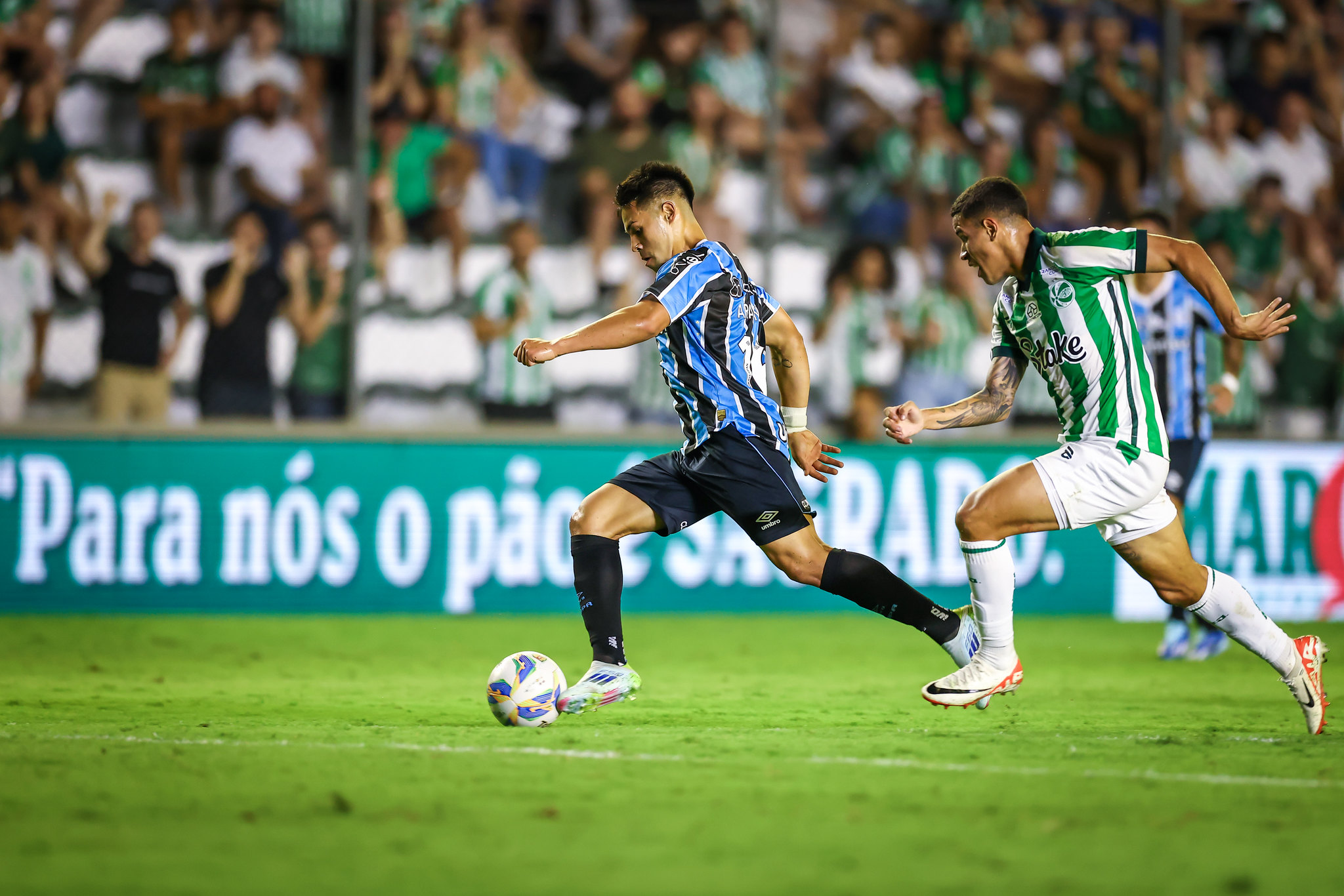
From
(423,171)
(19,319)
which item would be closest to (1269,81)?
(423,171)

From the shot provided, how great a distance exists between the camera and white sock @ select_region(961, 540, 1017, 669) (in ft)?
20.3

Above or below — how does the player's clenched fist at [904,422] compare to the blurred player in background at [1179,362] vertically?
below

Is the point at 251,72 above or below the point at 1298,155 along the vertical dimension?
above

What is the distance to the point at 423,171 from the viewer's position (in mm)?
12086

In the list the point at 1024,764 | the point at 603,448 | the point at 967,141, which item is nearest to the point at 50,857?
the point at 1024,764

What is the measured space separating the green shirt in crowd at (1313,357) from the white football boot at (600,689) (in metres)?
8.23

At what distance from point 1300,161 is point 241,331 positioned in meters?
8.95

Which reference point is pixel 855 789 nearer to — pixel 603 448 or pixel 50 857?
pixel 50 857

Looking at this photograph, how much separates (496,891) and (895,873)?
3.09ft

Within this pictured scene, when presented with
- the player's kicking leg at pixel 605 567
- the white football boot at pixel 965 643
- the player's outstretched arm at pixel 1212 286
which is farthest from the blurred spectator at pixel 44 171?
the player's outstretched arm at pixel 1212 286

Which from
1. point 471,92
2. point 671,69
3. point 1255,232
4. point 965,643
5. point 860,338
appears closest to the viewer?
point 965,643

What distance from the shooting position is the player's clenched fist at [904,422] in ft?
20.1

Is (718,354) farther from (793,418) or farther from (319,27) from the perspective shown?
(319,27)

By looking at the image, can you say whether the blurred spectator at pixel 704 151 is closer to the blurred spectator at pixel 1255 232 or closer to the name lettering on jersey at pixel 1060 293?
the blurred spectator at pixel 1255 232
